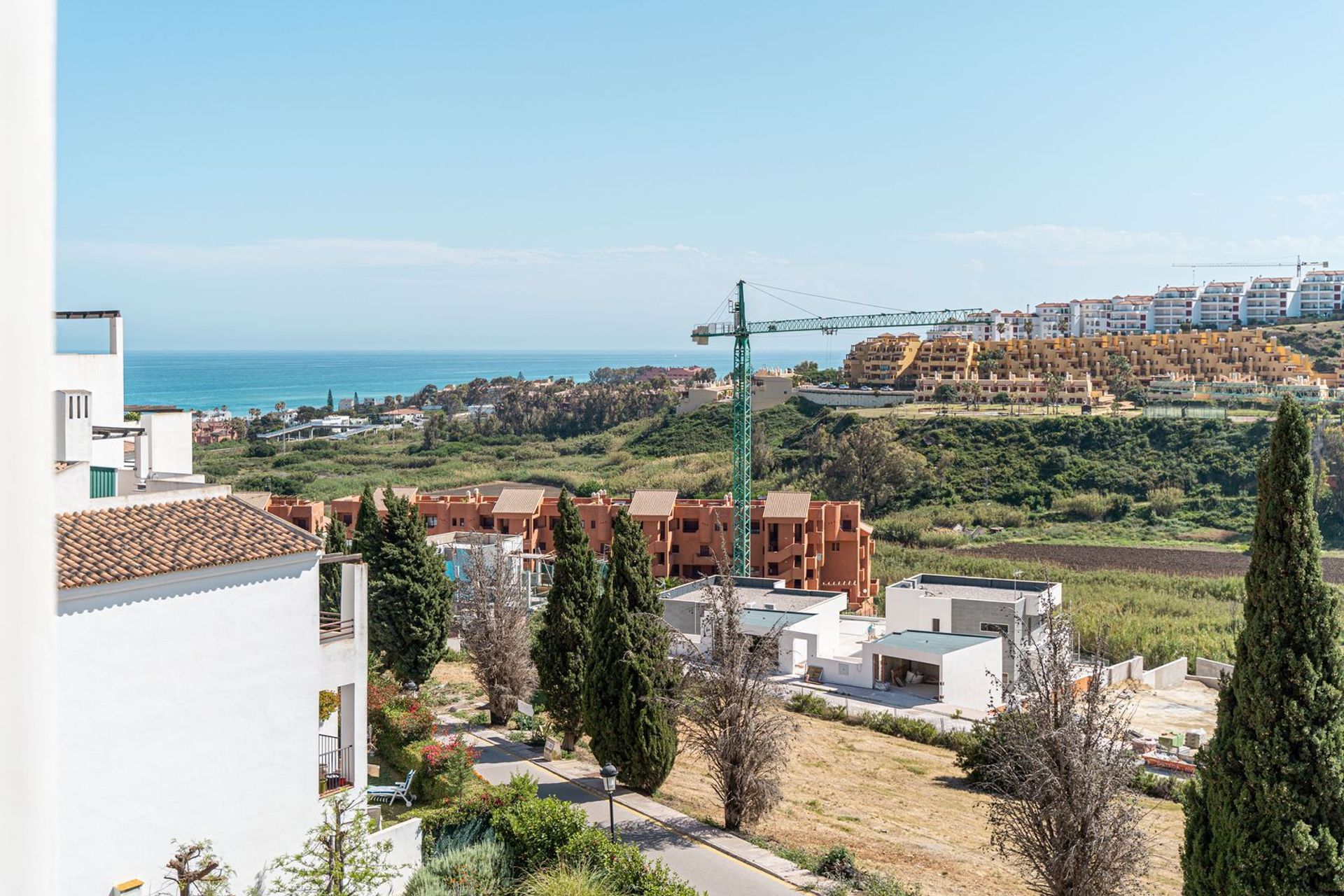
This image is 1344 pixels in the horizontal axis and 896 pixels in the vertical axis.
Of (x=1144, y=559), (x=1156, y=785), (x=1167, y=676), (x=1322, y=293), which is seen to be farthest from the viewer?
(x=1322, y=293)

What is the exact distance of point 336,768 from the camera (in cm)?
1164

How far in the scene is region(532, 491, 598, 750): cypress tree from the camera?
59.7 ft

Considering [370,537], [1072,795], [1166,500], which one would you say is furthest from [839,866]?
[1166,500]

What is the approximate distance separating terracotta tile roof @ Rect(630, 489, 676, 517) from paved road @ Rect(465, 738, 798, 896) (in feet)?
71.1

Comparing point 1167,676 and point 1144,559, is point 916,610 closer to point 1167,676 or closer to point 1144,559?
point 1167,676

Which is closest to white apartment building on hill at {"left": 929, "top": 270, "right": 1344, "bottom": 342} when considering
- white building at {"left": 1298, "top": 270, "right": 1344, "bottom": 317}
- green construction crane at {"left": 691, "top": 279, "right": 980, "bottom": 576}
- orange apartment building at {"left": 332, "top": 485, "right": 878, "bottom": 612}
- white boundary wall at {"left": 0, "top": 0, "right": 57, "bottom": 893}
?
white building at {"left": 1298, "top": 270, "right": 1344, "bottom": 317}

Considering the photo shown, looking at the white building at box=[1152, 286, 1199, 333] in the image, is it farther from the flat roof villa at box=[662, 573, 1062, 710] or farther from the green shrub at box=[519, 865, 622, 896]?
the green shrub at box=[519, 865, 622, 896]

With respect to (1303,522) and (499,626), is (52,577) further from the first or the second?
(499,626)

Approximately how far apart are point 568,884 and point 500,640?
10254 millimetres

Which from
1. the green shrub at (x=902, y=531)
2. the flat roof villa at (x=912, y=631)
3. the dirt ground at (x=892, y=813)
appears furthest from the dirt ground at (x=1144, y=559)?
the dirt ground at (x=892, y=813)

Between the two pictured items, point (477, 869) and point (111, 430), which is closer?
point (477, 869)

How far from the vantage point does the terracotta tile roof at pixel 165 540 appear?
9.49 metres

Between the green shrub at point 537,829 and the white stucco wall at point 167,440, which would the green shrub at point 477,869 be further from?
the white stucco wall at point 167,440

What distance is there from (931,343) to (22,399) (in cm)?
9300
